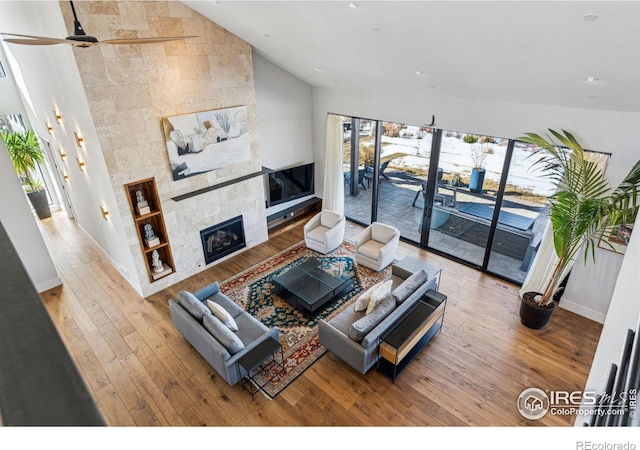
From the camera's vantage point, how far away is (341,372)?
5051 mm

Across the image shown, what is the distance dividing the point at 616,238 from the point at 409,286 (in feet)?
9.81

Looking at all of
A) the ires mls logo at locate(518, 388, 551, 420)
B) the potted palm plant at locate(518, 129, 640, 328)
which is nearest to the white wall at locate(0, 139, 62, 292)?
the ires mls logo at locate(518, 388, 551, 420)

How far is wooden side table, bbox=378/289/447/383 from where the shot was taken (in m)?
4.78

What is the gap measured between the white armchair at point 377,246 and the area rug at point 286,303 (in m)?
0.16

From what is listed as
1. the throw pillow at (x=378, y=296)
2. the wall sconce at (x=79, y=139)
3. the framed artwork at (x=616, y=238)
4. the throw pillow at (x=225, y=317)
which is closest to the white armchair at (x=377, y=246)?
the throw pillow at (x=378, y=296)

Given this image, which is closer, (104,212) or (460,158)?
(104,212)

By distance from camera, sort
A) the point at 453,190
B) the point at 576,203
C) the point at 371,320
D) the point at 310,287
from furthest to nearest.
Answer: the point at 453,190 → the point at 310,287 → the point at 576,203 → the point at 371,320

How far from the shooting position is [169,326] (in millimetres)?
5867

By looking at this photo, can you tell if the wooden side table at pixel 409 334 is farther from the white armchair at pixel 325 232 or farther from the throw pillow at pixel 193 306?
the white armchair at pixel 325 232

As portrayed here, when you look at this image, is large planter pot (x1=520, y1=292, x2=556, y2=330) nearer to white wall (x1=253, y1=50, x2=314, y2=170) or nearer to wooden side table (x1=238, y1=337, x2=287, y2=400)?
wooden side table (x1=238, y1=337, x2=287, y2=400)

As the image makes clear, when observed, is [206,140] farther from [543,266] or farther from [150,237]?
[543,266]

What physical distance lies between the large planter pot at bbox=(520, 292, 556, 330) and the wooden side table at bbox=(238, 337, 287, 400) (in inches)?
147

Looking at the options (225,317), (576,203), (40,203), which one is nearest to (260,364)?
(225,317)
